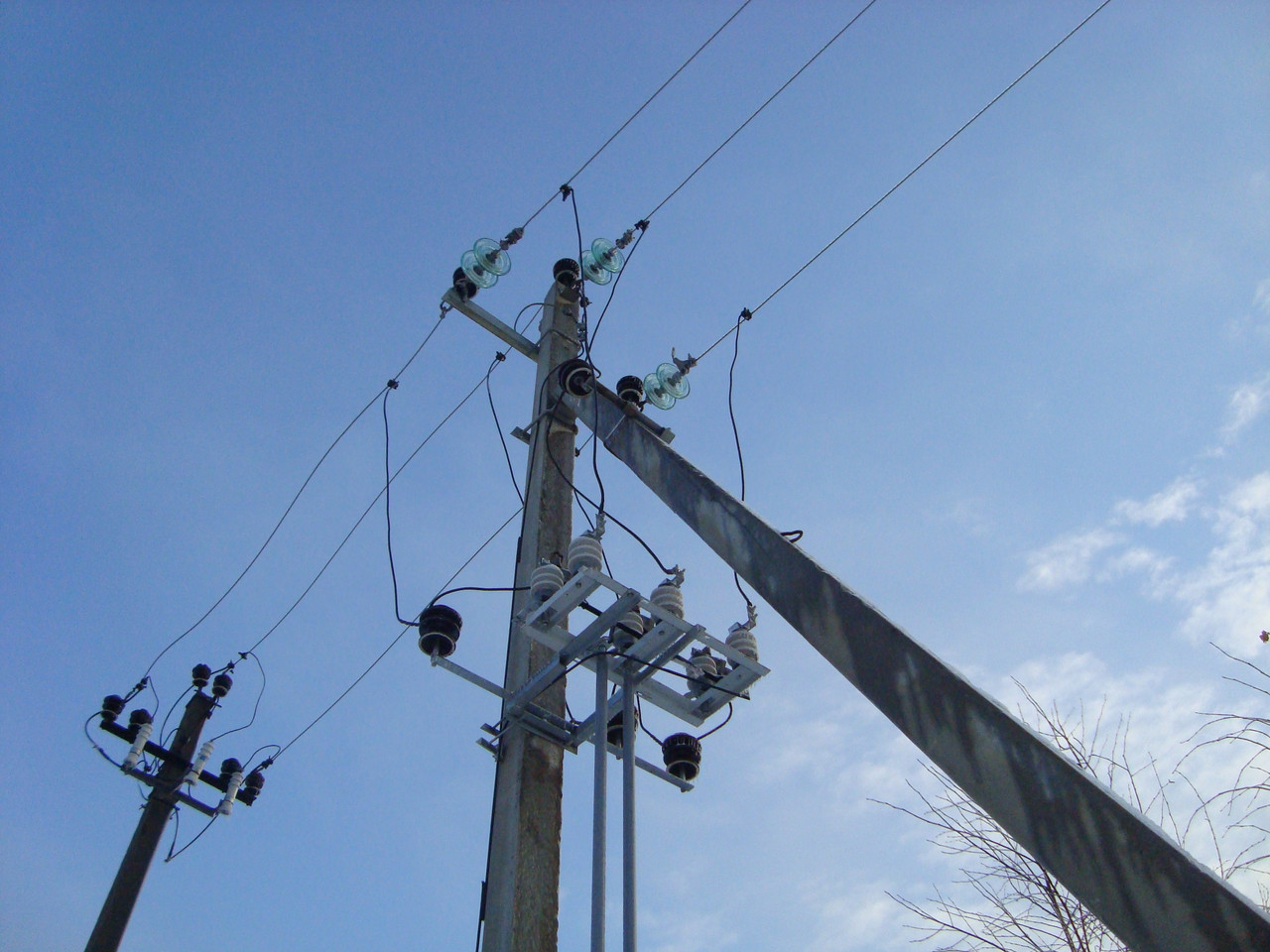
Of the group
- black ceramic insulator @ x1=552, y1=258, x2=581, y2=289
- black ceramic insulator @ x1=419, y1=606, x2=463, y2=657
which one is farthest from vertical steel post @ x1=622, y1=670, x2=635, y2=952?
black ceramic insulator @ x1=552, y1=258, x2=581, y2=289

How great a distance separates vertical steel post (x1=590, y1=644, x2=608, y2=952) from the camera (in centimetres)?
381

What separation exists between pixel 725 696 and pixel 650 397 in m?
3.29

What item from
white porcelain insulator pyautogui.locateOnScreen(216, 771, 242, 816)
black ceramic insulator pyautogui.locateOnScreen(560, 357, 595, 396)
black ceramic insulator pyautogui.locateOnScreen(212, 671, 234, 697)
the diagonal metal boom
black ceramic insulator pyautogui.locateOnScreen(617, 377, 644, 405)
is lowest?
the diagonal metal boom

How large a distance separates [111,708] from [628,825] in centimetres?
1011

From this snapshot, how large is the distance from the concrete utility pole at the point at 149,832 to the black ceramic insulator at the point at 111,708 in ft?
2.53

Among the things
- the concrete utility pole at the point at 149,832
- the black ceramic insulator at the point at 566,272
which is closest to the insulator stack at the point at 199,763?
the concrete utility pole at the point at 149,832

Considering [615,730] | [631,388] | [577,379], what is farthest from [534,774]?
[631,388]

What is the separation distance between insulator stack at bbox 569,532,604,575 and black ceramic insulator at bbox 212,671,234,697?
945 cm

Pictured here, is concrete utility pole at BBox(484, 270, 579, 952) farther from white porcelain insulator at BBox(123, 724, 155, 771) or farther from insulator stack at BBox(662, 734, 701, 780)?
white porcelain insulator at BBox(123, 724, 155, 771)

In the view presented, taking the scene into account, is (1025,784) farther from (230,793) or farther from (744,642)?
(230,793)

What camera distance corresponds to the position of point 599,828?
13.2ft

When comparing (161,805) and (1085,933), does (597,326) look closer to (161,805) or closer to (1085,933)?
(1085,933)

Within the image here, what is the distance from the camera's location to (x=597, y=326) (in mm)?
7504

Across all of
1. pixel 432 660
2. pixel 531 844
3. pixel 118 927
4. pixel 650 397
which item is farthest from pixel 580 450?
pixel 118 927
